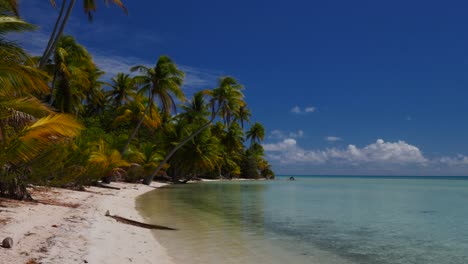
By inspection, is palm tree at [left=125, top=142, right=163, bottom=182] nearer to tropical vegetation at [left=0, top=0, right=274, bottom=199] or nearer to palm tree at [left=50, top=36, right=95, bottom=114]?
tropical vegetation at [left=0, top=0, right=274, bottom=199]

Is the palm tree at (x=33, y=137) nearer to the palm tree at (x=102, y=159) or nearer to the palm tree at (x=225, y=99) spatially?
the palm tree at (x=102, y=159)

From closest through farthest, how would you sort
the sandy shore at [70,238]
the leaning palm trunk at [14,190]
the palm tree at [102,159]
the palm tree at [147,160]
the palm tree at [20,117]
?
the sandy shore at [70,238] → the palm tree at [20,117] → the leaning palm trunk at [14,190] → the palm tree at [102,159] → the palm tree at [147,160]

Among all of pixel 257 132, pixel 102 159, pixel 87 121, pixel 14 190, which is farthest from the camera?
pixel 257 132

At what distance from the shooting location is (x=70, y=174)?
14375 mm

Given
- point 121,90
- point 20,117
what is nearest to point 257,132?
point 121,90

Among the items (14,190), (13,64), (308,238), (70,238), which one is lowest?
(308,238)

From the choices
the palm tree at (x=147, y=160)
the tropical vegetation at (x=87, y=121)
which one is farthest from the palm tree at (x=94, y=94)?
the palm tree at (x=147, y=160)

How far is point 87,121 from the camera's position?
32.1 m

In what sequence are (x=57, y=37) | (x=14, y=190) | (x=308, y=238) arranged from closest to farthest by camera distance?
(x=308, y=238), (x=14, y=190), (x=57, y=37)

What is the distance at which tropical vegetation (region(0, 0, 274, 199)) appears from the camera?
6.76m

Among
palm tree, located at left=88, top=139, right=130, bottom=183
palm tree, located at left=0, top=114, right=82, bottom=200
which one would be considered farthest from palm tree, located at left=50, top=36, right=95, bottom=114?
palm tree, located at left=0, top=114, right=82, bottom=200

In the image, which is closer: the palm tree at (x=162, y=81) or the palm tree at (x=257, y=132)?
the palm tree at (x=162, y=81)

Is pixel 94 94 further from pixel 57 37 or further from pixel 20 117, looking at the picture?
pixel 20 117

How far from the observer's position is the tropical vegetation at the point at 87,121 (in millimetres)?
6762
